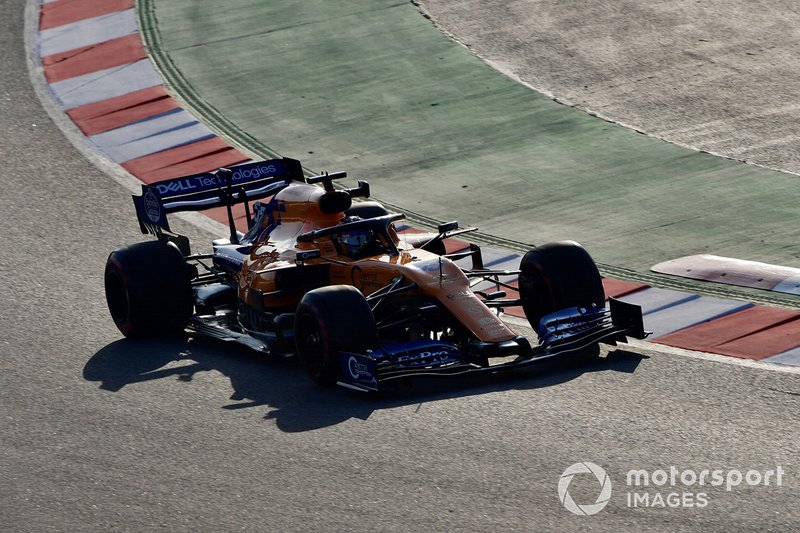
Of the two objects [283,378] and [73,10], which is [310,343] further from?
[73,10]

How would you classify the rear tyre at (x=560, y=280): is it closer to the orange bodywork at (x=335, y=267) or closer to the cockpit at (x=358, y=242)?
the orange bodywork at (x=335, y=267)

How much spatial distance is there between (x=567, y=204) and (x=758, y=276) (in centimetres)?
334

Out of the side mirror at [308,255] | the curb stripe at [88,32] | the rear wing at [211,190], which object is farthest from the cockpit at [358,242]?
A: the curb stripe at [88,32]

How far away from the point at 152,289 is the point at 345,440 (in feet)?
11.8

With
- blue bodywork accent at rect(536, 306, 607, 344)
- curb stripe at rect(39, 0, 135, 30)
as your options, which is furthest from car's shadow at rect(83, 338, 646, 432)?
curb stripe at rect(39, 0, 135, 30)

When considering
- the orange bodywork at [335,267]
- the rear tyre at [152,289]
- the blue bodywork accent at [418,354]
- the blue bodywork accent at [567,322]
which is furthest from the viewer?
the rear tyre at [152,289]

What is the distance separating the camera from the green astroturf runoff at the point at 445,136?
49.8ft

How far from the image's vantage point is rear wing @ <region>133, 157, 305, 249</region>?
13.3m

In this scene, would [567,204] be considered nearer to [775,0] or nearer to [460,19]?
[460,19]

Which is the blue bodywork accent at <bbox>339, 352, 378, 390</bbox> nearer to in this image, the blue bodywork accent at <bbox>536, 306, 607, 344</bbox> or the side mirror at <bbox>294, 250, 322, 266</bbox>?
the side mirror at <bbox>294, 250, 322, 266</bbox>

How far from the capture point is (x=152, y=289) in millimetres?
12359

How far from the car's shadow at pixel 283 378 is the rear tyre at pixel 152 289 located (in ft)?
0.66

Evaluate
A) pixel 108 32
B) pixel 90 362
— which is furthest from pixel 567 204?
pixel 108 32

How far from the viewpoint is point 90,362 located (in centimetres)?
1196
